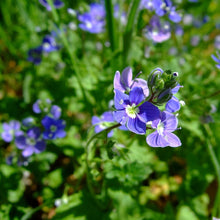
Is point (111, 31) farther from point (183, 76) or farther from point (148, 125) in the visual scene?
point (148, 125)

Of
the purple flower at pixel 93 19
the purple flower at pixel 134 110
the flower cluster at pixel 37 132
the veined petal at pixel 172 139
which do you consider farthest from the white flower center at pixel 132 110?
the purple flower at pixel 93 19

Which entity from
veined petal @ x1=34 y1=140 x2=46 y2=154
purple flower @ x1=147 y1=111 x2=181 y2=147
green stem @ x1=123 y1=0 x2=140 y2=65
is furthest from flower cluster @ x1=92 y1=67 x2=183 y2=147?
green stem @ x1=123 y1=0 x2=140 y2=65

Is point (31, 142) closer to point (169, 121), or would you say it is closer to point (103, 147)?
point (103, 147)

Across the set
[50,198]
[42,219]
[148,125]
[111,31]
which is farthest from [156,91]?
[42,219]

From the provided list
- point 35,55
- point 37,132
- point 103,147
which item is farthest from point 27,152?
point 35,55

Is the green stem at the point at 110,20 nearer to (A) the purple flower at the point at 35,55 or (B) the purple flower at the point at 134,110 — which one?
(A) the purple flower at the point at 35,55
